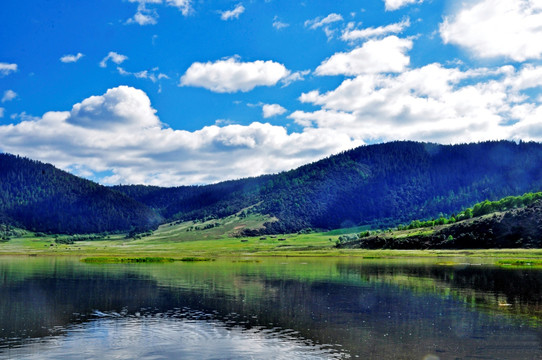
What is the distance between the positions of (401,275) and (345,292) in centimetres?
3198

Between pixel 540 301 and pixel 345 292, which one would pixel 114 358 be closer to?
pixel 345 292

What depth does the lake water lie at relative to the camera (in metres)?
34.1

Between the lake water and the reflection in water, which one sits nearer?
the reflection in water

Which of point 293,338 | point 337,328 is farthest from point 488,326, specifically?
point 293,338

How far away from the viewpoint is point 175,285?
75.4m

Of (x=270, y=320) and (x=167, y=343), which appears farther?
(x=270, y=320)

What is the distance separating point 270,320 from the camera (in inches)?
1805

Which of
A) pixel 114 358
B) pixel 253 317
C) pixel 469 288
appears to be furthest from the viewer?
pixel 469 288

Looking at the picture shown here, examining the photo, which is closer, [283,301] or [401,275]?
[283,301]

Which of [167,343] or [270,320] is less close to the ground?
[167,343]

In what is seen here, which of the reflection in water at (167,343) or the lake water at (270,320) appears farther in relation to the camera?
the lake water at (270,320)

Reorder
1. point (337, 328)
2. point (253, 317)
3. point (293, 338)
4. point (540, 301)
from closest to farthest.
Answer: point (293, 338)
point (337, 328)
point (253, 317)
point (540, 301)

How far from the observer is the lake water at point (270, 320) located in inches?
1341

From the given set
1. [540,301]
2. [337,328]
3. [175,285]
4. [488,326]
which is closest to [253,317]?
[337,328]
